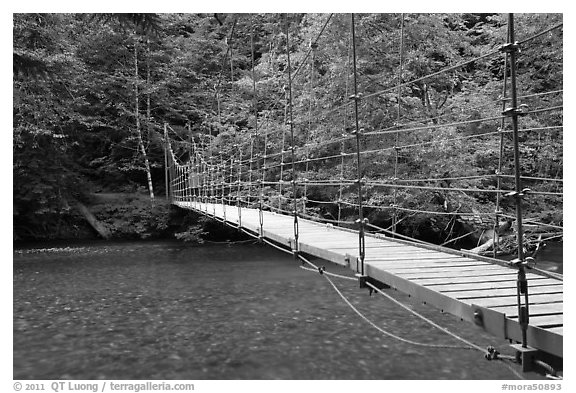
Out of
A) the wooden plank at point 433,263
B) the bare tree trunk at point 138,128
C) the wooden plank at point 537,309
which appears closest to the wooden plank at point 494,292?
the wooden plank at point 537,309

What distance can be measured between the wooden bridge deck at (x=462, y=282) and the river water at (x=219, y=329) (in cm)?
80

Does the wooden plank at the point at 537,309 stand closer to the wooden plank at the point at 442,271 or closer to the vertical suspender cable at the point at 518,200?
the vertical suspender cable at the point at 518,200

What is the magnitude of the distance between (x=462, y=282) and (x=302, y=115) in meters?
4.75

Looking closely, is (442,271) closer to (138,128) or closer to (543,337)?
(543,337)

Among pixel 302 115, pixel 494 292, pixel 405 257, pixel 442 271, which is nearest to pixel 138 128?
pixel 302 115

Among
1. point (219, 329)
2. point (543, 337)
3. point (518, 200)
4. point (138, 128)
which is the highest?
point (138, 128)

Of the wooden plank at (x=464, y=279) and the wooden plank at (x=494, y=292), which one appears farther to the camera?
the wooden plank at (x=464, y=279)

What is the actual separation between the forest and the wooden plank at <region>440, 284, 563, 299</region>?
402mm

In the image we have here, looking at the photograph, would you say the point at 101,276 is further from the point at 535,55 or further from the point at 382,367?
the point at 535,55

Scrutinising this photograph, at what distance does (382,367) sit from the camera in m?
2.85

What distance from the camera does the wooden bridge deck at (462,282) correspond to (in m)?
1.18

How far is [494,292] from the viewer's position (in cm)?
142

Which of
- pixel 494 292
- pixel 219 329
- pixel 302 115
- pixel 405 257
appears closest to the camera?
pixel 494 292

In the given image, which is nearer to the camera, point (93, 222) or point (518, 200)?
point (518, 200)
